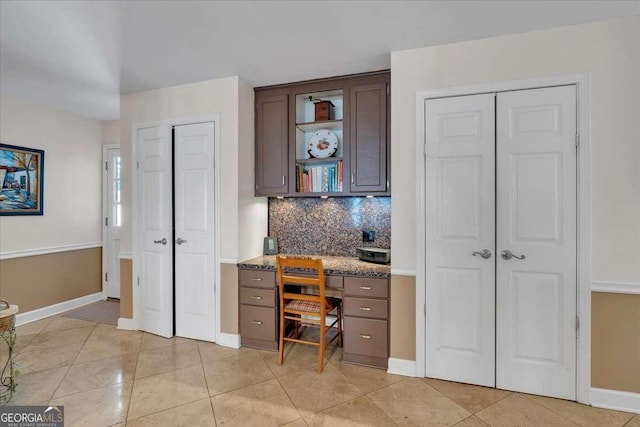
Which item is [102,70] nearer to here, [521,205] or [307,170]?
[307,170]

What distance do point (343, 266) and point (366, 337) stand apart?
2.02 ft

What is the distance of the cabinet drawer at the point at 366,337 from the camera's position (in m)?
2.63

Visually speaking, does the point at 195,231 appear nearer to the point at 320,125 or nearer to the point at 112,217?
the point at 320,125

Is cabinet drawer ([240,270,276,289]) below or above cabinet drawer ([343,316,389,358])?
above

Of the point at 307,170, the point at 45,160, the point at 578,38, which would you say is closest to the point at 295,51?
the point at 307,170

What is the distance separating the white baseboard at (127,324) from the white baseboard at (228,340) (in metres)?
1.08

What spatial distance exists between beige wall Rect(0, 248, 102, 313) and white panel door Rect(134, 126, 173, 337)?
152cm

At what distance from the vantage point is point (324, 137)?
10.5ft

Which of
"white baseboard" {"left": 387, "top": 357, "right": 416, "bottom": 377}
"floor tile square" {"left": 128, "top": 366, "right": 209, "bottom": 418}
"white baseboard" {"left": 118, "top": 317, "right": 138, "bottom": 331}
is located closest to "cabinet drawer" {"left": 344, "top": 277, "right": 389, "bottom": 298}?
"white baseboard" {"left": 387, "top": 357, "right": 416, "bottom": 377}

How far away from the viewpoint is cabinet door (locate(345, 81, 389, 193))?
2.83 m

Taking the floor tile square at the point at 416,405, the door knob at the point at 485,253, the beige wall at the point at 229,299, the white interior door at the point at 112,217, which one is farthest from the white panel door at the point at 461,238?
the white interior door at the point at 112,217

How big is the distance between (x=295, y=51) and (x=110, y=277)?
13.6 feet

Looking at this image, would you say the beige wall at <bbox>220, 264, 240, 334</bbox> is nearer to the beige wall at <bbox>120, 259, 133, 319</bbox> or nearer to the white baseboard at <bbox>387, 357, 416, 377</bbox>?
the beige wall at <bbox>120, 259, 133, 319</bbox>

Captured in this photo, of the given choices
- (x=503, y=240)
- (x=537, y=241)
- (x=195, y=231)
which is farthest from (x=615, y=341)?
(x=195, y=231)
